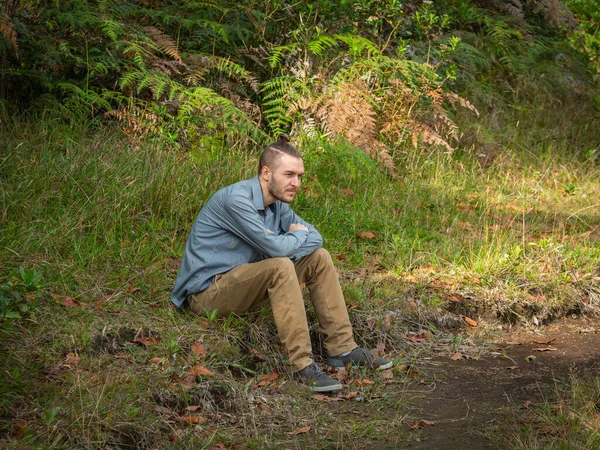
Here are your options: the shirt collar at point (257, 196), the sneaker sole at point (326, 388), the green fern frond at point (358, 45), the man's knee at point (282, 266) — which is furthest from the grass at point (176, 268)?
the green fern frond at point (358, 45)

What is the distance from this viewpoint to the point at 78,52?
8344 mm

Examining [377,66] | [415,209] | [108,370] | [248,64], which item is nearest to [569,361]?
[415,209]

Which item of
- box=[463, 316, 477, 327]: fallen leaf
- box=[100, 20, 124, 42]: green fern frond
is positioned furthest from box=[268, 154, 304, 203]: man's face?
box=[100, 20, 124, 42]: green fern frond

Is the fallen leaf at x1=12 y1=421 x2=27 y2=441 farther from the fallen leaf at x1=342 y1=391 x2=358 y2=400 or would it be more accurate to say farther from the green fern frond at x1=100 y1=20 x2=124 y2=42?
the green fern frond at x1=100 y1=20 x2=124 y2=42

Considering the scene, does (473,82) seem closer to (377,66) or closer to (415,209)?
(377,66)

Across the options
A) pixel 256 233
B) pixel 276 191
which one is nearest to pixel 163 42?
pixel 276 191

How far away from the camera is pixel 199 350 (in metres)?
4.85

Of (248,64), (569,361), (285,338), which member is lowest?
(569,361)

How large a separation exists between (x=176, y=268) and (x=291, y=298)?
1401 millimetres

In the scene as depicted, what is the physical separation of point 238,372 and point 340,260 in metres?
2.07

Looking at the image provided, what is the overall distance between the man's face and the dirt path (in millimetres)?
1519

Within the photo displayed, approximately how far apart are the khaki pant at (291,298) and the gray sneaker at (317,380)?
0.04 m

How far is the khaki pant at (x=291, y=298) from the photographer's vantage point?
504 centimetres

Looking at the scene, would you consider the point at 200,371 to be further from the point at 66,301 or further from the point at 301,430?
the point at 66,301
